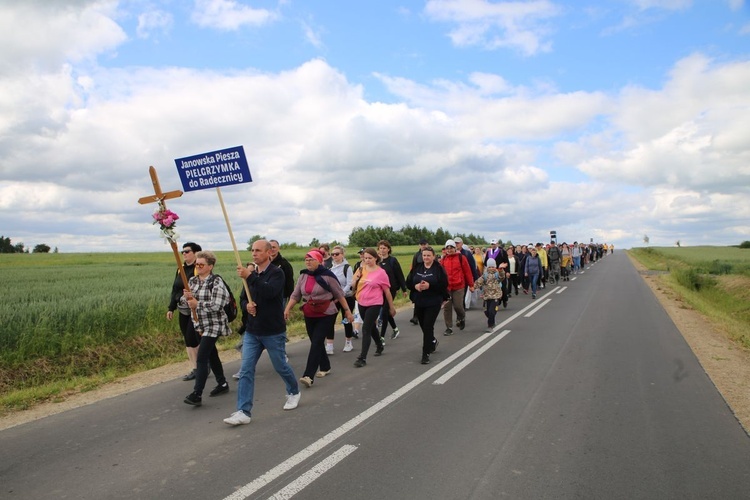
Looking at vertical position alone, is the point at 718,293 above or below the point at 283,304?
below

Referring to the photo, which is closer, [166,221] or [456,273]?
[166,221]

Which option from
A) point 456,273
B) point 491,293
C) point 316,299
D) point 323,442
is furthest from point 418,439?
point 491,293

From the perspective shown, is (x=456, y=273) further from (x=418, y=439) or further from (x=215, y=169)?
(x=418, y=439)

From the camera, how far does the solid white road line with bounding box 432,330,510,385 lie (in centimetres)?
671

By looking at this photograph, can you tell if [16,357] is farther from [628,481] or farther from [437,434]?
[628,481]

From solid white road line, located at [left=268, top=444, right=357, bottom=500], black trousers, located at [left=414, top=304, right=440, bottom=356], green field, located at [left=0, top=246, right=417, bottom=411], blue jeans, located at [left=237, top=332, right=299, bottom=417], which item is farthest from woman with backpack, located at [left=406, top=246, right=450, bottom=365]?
green field, located at [left=0, top=246, right=417, bottom=411]

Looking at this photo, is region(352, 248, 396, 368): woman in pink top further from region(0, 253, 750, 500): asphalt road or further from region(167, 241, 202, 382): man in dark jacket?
region(167, 241, 202, 382): man in dark jacket

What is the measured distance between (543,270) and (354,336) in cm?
1364

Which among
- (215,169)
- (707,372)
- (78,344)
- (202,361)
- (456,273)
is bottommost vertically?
(707,372)

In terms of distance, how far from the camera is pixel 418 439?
4523 mm

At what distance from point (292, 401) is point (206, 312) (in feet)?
4.81

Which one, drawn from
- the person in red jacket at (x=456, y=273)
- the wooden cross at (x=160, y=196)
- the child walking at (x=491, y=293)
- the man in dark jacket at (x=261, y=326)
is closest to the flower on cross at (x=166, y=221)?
the wooden cross at (x=160, y=196)

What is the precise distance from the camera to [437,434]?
4.65 meters

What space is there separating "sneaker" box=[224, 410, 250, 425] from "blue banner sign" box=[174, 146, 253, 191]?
8.87ft
